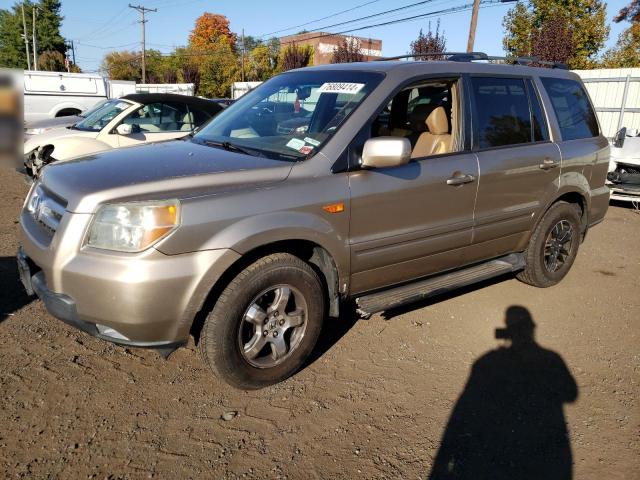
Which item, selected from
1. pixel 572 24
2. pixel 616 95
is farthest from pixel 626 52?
pixel 616 95

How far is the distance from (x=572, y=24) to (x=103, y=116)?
65.4 feet

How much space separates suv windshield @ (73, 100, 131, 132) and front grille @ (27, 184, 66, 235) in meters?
5.19

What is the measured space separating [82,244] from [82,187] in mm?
335

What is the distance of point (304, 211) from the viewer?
301cm

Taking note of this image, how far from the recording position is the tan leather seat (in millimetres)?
3967

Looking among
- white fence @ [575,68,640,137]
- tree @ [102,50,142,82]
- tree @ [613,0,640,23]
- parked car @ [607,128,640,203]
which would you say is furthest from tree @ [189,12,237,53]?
parked car @ [607,128,640,203]

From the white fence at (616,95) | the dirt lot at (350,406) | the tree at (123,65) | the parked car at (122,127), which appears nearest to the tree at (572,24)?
the white fence at (616,95)

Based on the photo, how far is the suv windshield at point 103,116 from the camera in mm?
8102

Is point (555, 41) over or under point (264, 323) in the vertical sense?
over

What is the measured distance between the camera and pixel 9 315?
152 inches

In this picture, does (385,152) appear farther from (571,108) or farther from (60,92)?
(60,92)

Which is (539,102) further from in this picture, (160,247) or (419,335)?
(160,247)

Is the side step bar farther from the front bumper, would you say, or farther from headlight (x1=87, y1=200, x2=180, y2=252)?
headlight (x1=87, y1=200, x2=180, y2=252)

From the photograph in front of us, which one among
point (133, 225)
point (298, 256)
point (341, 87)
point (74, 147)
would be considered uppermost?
point (341, 87)
